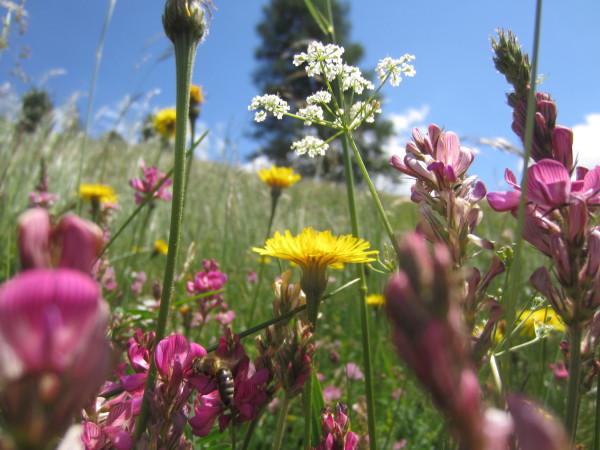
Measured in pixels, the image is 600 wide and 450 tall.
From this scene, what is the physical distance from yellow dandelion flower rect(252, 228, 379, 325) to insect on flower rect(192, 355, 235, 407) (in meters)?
0.19

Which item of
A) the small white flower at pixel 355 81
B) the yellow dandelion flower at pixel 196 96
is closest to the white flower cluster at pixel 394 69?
the small white flower at pixel 355 81

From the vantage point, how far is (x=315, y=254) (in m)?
0.80

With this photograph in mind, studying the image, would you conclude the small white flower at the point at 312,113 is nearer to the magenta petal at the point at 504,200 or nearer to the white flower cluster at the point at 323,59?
the white flower cluster at the point at 323,59

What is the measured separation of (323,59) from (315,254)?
14.6 inches

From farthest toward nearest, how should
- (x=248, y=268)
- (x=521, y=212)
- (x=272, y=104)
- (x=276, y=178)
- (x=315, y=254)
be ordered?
1. (x=248, y=268)
2. (x=276, y=178)
3. (x=272, y=104)
4. (x=315, y=254)
5. (x=521, y=212)

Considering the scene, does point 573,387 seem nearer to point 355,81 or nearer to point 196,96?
point 355,81

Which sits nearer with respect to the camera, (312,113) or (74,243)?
(74,243)

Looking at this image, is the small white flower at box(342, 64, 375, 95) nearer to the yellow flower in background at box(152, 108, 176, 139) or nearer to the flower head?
the flower head

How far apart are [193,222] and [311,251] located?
13.5 feet

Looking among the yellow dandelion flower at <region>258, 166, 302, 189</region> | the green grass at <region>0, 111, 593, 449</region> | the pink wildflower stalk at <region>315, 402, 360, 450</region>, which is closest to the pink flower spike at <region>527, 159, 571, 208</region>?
the green grass at <region>0, 111, 593, 449</region>

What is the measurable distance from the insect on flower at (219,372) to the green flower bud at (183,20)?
43cm

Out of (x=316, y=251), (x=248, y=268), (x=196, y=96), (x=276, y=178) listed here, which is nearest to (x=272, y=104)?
(x=316, y=251)

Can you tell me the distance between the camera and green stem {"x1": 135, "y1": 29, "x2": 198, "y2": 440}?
0.51 metres

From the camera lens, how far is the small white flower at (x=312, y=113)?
86cm
